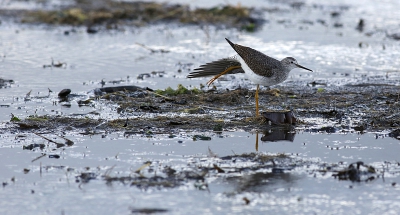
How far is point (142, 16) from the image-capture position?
1856 centimetres

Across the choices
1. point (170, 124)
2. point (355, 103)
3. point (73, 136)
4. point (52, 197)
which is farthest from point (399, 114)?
point (52, 197)

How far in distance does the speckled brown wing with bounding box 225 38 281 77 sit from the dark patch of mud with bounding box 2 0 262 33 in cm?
778

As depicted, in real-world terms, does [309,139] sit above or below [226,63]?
below

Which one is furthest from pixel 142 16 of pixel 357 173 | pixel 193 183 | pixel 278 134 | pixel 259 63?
pixel 357 173

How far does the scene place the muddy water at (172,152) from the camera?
18.9 feet

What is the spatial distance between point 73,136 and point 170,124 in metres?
1.30

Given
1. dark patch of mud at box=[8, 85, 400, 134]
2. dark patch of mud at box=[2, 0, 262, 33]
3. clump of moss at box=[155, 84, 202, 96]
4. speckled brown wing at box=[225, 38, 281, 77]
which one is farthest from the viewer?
dark patch of mud at box=[2, 0, 262, 33]

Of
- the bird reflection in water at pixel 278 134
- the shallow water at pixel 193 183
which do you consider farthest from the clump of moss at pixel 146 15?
the shallow water at pixel 193 183

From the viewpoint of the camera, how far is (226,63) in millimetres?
9461

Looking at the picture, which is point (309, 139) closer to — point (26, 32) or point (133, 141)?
point (133, 141)

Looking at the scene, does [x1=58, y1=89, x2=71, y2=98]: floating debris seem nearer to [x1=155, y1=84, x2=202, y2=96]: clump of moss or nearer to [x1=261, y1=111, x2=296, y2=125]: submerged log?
[x1=155, y1=84, x2=202, y2=96]: clump of moss

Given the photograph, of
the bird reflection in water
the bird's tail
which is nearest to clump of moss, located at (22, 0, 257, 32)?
the bird's tail

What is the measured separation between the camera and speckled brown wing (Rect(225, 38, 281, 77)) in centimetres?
872

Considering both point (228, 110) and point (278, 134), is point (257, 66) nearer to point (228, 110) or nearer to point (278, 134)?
point (228, 110)
